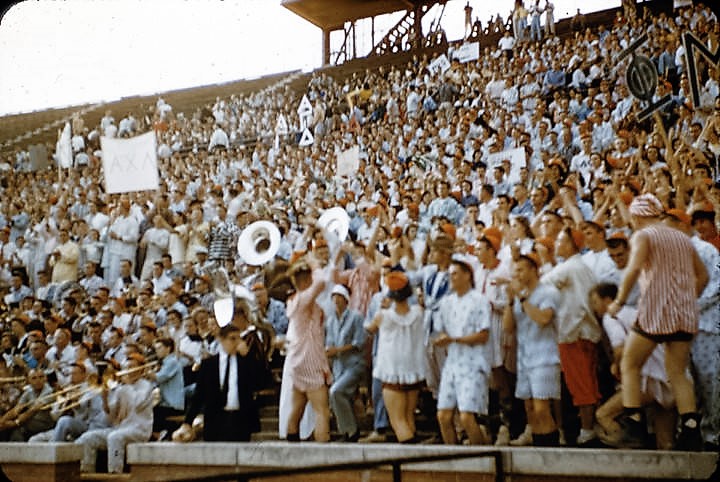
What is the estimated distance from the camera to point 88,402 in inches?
242

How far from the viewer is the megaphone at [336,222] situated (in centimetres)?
596

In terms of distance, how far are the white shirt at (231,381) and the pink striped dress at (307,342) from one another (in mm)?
405

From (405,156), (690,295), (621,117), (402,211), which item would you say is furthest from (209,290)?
(690,295)

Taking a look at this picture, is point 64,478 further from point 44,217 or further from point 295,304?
point 44,217

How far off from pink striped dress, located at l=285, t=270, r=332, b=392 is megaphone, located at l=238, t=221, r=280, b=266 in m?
0.82

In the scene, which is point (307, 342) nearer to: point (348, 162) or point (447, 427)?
point (447, 427)

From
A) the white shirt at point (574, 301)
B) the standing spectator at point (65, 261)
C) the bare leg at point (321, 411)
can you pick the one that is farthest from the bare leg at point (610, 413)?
the standing spectator at point (65, 261)

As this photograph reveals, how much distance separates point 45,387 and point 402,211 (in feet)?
10.7

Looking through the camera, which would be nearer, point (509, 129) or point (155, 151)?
point (509, 129)

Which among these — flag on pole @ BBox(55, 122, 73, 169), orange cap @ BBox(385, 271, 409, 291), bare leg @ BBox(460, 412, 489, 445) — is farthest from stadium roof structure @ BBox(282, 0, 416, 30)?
bare leg @ BBox(460, 412, 489, 445)

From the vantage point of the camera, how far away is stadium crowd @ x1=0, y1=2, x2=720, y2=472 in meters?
4.18

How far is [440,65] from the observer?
805cm

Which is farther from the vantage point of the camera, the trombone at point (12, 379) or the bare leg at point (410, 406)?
the trombone at point (12, 379)

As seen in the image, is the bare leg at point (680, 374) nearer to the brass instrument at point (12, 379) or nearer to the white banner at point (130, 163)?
the white banner at point (130, 163)
